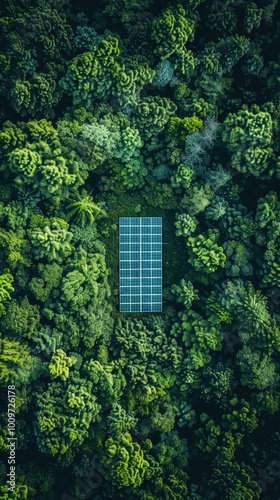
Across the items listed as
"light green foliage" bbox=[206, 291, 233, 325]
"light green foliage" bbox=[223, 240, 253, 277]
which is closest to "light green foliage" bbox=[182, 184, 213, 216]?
"light green foliage" bbox=[223, 240, 253, 277]

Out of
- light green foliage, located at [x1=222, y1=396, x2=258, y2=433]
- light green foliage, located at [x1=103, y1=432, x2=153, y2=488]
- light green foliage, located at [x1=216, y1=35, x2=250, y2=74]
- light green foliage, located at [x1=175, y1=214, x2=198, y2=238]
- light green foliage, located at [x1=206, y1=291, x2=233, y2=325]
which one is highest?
light green foliage, located at [x1=216, y1=35, x2=250, y2=74]

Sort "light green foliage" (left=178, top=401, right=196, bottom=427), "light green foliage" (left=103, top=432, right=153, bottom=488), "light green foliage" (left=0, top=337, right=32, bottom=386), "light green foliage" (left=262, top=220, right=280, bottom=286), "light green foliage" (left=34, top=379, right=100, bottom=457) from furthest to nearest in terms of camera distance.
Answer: "light green foliage" (left=178, top=401, right=196, bottom=427), "light green foliage" (left=262, top=220, right=280, bottom=286), "light green foliage" (left=103, top=432, right=153, bottom=488), "light green foliage" (left=34, top=379, right=100, bottom=457), "light green foliage" (left=0, top=337, right=32, bottom=386)

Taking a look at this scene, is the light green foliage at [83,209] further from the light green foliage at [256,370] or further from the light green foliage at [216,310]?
the light green foliage at [256,370]

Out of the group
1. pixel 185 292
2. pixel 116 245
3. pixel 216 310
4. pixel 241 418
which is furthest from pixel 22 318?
pixel 241 418

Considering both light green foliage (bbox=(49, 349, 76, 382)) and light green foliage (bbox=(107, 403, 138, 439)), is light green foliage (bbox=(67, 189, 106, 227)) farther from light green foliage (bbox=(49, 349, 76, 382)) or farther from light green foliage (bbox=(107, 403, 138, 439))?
light green foliage (bbox=(107, 403, 138, 439))

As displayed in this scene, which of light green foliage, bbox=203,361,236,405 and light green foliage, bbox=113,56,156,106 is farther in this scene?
light green foliage, bbox=203,361,236,405

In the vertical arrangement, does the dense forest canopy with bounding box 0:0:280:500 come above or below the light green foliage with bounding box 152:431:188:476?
above

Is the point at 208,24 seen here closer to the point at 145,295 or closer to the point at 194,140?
the point at 194,140
